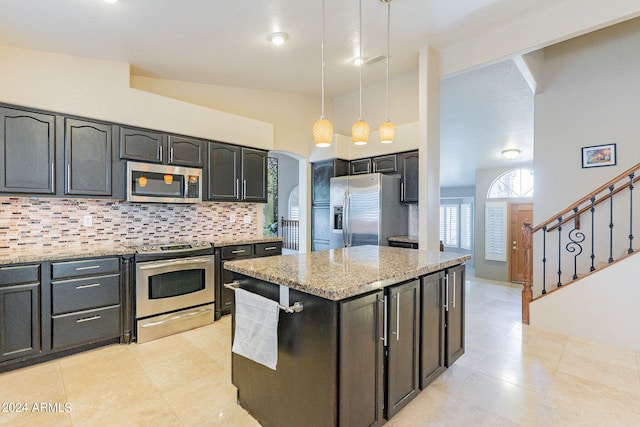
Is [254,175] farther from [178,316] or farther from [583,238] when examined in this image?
[583,238]

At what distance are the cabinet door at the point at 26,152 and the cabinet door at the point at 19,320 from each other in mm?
870

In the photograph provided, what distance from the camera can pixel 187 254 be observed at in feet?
11.2

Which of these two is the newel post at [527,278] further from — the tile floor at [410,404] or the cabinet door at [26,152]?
the cabinet door at [26,152]

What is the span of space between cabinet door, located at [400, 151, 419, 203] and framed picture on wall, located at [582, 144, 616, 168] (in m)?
2.17

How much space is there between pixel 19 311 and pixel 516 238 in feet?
27.2

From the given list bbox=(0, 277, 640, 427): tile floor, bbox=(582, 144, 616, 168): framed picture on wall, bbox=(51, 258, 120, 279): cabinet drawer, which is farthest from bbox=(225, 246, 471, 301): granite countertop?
bbox=(582, 144, 616, 168): framed picture on wall

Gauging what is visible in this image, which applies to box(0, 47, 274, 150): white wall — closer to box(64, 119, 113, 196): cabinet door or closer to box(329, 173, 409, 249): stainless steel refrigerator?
box(64, 119, 113, 196): cabinet door

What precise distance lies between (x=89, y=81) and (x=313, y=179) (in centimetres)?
333

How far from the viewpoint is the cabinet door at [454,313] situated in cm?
243

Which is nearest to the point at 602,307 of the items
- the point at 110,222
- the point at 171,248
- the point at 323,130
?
the point at 323,130

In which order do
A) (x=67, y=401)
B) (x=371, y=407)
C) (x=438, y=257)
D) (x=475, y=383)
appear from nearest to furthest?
(x=371, y=407), (x=67, y=401), (x=475, y=383), (x=438, y=257)

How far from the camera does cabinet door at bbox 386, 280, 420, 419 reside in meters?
1.84

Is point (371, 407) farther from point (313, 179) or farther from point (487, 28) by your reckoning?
point (313, 179)

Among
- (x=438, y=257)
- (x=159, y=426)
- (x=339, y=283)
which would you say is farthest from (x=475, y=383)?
(x=159, y=426)
